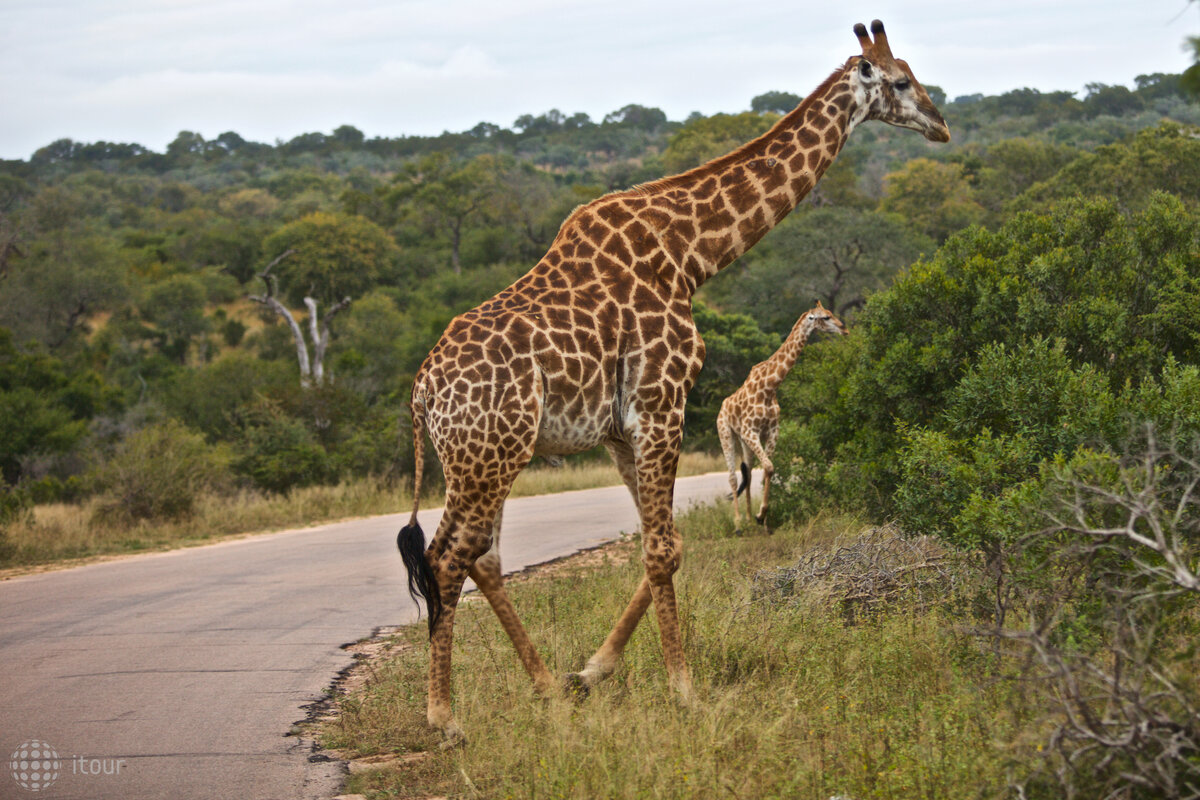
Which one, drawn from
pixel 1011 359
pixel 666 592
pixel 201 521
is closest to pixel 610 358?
pixel 666 592

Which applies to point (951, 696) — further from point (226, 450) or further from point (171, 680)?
point (226, 450)

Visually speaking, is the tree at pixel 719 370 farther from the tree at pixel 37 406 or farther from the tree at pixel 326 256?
the tree at pixel 326 256

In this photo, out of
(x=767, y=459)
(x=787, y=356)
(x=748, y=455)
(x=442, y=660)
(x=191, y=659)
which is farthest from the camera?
(x=787, y=356)

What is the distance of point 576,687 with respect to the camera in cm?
564

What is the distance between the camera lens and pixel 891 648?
19.3ft

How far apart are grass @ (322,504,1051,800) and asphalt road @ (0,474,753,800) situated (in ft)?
1.66

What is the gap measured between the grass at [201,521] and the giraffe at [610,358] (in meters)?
9.33

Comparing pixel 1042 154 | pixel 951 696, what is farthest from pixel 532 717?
pixel 1042 154

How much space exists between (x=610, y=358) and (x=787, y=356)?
8334 mm

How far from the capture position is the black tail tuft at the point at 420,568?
5.37 m

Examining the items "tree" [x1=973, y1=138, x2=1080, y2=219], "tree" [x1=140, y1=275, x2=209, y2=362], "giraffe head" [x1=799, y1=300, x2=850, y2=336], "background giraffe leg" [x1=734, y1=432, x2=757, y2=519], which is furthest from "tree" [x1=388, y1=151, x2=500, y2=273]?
"background giraffe leg" [x1=734, y1=432, x2=757, y2=519]

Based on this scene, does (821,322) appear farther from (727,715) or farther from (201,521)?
(727,715)

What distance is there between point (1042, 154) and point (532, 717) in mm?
47427

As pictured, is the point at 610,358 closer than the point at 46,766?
No
